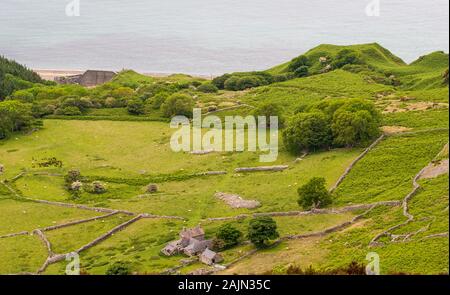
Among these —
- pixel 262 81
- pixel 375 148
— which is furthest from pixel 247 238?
pixel 262 81

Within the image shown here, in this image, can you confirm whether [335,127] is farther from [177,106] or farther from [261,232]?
[177,106]

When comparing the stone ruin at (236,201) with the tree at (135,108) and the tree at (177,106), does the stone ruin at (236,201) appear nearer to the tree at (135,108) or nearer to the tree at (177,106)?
the tree at (177,106)

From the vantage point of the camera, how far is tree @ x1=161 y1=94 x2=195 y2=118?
87188 mm

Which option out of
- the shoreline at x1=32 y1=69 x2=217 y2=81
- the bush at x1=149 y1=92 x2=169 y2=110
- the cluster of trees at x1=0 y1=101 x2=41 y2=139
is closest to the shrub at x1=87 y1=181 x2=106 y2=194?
the cluster of trees at x1=0 y1=101 x2=41 y2=139

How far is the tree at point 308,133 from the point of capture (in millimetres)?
65750

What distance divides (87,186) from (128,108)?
29955 millimetres

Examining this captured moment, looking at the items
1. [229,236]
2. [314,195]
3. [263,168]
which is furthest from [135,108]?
[229,236]

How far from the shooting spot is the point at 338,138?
211 feet

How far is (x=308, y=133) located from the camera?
65.9 metres

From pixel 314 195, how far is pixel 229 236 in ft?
26.8

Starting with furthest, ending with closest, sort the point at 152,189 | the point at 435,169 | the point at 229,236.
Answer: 1. the point at 152,189
2. the point at 435,169
3. the point at 229,236

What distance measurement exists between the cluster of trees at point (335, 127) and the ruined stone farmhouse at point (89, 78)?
65788 mm

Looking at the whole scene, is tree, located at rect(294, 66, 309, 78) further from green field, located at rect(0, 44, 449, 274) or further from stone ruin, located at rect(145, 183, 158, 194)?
stone ruin, located at rect(145, 183, 158, 194)
